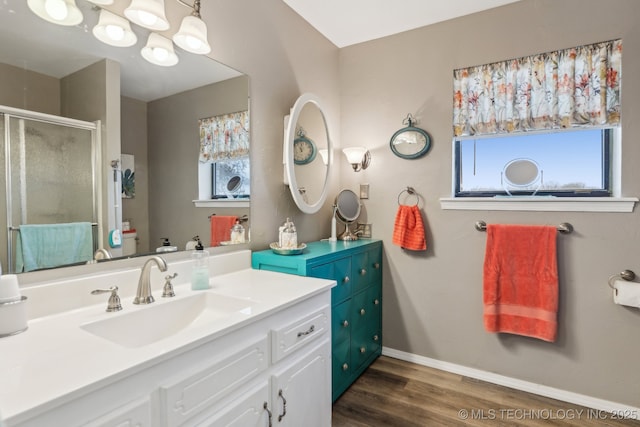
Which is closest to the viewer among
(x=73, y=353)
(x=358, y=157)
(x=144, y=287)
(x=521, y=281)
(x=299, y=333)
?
(x=73, y=353)

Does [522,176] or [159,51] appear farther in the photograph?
[522,176]

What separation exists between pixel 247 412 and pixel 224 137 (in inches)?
49.5

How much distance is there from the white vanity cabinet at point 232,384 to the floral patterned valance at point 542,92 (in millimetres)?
1592

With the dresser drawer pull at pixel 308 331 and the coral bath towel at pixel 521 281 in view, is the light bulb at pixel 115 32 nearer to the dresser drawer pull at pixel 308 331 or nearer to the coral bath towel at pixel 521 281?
the dresser drawer pull at pixel 308 331

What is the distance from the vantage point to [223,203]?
5.77 ft

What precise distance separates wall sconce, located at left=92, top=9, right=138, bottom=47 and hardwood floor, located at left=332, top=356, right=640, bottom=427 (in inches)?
81.0

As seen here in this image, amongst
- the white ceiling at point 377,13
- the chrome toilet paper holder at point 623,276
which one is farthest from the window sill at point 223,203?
the chrome toilet paper holder at point 623,276

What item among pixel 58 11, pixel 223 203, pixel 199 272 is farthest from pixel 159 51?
pixel 199 272

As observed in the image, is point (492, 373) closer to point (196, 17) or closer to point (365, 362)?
point (365, 362)

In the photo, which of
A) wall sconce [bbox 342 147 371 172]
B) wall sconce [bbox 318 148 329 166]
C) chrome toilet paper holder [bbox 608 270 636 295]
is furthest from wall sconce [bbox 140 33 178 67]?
chrome toilet paper holder [bbox 608 270 636 295]

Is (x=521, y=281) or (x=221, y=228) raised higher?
(x=221, y=228)

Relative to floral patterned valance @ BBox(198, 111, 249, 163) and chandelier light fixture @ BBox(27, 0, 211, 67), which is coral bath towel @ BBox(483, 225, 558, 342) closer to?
floral patterned valance @ BBox(198, 111, 249, 163)

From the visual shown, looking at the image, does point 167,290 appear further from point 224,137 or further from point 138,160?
point 224,137

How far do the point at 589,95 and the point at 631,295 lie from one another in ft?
3.68
